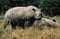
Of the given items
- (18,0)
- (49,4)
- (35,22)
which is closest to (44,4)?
(49,4)

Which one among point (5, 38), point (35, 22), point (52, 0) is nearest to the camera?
point (5, 38)

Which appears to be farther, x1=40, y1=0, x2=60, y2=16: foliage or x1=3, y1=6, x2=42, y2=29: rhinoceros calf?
x1=40, y1=0, x2=60, y2=16: foliage

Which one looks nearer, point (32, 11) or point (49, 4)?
point (32, 11)

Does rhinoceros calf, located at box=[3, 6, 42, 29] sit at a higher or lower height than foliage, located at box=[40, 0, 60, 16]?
higher

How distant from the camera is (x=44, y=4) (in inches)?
1666

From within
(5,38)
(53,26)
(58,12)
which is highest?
(5,38)

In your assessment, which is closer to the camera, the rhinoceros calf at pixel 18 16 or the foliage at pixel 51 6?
the rhinoceros calf at pixel 18 16

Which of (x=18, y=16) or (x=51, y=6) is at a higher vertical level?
(x=18, y=16)

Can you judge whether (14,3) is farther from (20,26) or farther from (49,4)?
(20,26)

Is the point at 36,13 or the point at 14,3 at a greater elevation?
the point at 36,13

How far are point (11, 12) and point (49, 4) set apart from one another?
85.3 feet

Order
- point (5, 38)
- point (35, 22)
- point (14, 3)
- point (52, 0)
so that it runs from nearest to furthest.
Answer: point (5, 38)
point (35, 22)
point (52, 0)
point (14, 3)

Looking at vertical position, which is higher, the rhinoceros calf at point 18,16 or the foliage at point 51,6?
the rhinoceros calf at point 18,16

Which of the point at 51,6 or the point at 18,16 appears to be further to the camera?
the point at 51,6
